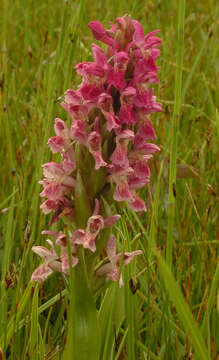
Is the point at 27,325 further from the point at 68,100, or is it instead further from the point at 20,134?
the point at 20,134

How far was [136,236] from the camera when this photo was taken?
0.94 meters

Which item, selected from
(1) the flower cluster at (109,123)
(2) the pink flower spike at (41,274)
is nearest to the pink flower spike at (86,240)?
(1) the flower cluster at (109,123)

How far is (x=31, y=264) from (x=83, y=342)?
0.36 metres

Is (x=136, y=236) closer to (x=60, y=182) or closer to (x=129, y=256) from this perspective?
(x=129, y=256)

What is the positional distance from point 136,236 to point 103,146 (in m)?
0.19

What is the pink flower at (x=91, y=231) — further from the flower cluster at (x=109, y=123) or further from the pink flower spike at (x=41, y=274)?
the pink flower spike at (x=41, y=274)

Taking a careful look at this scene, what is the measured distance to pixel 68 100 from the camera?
880 mm

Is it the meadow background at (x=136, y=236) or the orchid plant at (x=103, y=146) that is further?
the meadow background at (x=136, y=236)

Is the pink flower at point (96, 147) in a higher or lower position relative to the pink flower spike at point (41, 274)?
higher

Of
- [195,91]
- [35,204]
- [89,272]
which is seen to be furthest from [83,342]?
[195,91]

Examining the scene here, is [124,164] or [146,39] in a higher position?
[146,39]

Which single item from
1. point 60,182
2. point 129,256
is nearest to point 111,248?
point 129,256

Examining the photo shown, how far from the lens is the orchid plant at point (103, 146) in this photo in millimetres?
825

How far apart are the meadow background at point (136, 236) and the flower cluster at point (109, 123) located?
80 mm
